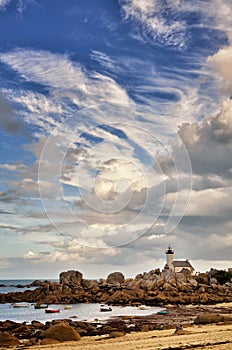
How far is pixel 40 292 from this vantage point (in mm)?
86062

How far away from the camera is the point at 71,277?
98125 millimetres

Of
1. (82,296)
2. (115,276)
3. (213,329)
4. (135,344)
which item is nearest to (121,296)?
(82,296)

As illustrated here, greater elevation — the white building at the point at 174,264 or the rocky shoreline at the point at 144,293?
the white building at the point at 174,264

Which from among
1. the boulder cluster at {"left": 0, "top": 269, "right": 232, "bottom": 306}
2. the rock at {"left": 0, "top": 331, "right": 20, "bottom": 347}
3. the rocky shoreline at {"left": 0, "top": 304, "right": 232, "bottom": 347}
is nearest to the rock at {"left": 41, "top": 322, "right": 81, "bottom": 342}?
the rocky shoreline at {"left": 0, "top": 304, "right": 232, "bottom": 347}

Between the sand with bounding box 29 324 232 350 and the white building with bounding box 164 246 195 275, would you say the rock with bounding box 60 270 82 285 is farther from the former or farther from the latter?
the sand with bounding box 29 324 232 350

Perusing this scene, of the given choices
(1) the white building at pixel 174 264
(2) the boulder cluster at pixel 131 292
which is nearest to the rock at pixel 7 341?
(2) the boulder cluster at pixel 131 292

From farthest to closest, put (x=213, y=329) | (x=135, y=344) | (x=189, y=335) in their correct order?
(x=213, y=329) < (x=189, y=335) < (x=135, y=344)

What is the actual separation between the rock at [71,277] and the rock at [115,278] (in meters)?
6.35

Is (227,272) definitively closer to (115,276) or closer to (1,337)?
(115,276)

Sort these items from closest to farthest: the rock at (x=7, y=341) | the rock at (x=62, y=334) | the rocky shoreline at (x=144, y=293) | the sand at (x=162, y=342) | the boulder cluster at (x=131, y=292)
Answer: the sand at (x=162, y=342) < the rock at (x=7, y=341) < the rock at (x=62, y=334) < the rocky shoreline at (x=144, y=293) < the boulder cluster at (x=131, y=292)

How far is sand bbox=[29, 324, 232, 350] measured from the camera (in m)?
21.9

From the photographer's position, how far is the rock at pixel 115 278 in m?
97.2

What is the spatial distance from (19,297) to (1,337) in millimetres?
60720

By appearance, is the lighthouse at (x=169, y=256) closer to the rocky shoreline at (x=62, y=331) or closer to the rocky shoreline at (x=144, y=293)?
the rocky shoreline at (x=144, y=293)
